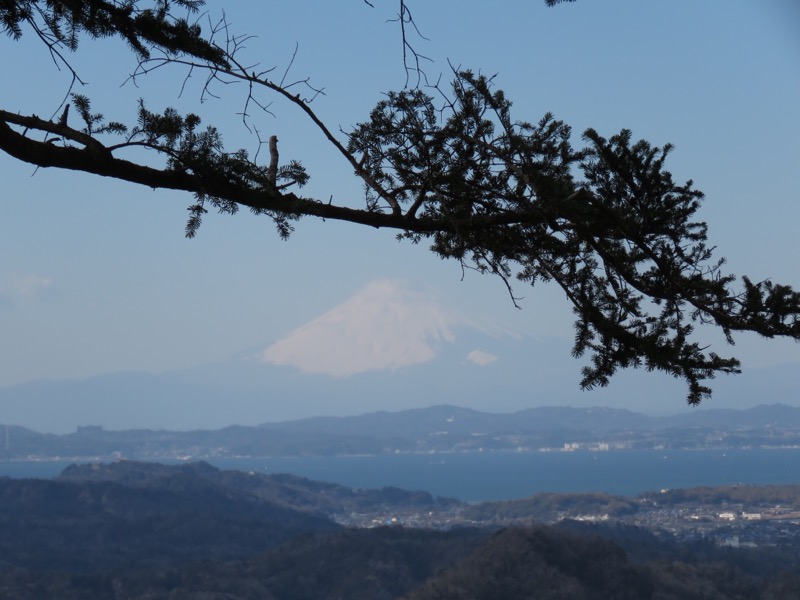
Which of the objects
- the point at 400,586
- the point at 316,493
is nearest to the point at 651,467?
the point at 316,493

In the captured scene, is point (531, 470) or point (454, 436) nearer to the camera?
point (531, 470)

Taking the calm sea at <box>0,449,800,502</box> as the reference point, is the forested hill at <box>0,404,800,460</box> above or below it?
above

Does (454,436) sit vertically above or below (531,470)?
above

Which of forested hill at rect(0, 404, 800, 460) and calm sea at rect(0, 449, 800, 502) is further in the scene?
forested hill at rect(0, 404, 800, 460)

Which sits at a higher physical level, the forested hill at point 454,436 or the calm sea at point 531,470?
the forested hill at point 454,436

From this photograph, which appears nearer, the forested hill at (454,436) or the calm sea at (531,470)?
the calm sea at (531,470)
